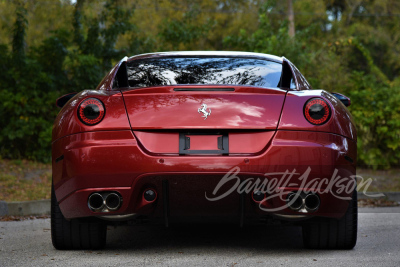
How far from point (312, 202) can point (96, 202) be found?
1405 mm

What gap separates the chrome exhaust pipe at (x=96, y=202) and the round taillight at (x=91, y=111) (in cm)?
48

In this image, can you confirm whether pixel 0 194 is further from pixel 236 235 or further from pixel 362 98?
pixel 362 98

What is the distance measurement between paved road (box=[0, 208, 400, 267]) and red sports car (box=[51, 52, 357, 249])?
0.89 ft

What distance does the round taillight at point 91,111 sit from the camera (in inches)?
165

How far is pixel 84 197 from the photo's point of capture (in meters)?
4.19

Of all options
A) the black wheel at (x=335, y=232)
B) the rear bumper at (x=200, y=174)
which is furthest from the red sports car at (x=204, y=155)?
Result: the black wheel at (x=335, y=232)

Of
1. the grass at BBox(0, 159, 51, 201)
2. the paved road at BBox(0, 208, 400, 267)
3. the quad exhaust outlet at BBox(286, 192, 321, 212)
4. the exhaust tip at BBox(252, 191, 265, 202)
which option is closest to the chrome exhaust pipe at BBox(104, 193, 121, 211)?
the paved road at BBox(0, 208, 400, 267)

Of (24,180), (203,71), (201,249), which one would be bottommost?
(24,180)

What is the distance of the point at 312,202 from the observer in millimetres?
4207

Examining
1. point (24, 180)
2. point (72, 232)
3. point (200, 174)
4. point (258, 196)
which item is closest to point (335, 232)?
point (258, 196)

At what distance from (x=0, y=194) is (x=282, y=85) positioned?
557 centimetres

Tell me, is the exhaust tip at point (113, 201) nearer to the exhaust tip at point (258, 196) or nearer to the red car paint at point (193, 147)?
the red car paint at point (193, 147)

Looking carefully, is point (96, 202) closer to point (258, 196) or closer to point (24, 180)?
point (258, 196)

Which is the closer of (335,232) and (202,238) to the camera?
(335,232)
